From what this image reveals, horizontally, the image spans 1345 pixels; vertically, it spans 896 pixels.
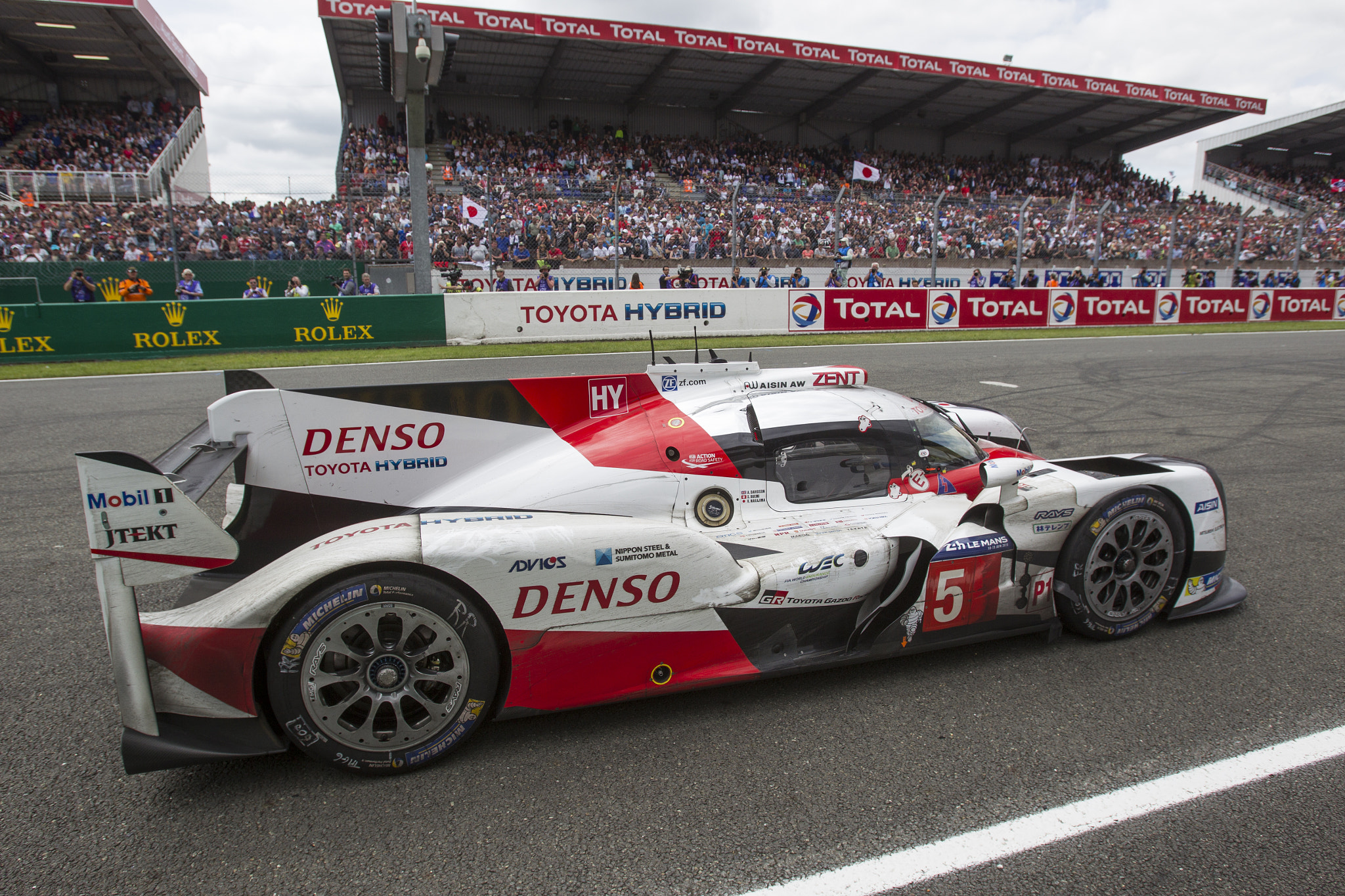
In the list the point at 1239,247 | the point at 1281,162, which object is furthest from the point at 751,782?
the point at 1281,162

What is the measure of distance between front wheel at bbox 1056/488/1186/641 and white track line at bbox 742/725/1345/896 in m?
0.80

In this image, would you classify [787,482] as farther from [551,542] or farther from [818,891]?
[818,891]

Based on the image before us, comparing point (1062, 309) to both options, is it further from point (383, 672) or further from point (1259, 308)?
point (383, 672)

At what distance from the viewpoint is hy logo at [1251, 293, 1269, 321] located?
72.4 ft

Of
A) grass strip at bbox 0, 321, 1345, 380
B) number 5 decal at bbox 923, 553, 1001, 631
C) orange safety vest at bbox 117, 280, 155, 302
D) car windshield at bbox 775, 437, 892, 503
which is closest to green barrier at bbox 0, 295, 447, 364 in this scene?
grass strip at bbox 0, 321, 1345, 380

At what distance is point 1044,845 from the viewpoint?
228 centimetres

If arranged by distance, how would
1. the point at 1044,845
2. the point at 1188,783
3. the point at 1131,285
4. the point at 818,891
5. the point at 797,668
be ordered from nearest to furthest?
the point at 818,891 → the point at 1044,845 → the point at 1188,783 → the point at 797,668 → the point at 1131,285

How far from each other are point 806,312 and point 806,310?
0.15ft

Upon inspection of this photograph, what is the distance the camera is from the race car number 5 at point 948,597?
315 centimetres

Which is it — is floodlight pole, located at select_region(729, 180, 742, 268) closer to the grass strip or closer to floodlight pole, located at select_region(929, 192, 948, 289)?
the grass strip

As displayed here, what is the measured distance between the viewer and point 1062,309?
19.4 meters

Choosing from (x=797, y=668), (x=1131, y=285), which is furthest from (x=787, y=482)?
(x=1131, y=285)

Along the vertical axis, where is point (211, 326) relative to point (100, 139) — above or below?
below

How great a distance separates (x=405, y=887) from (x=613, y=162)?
32.5 metres
